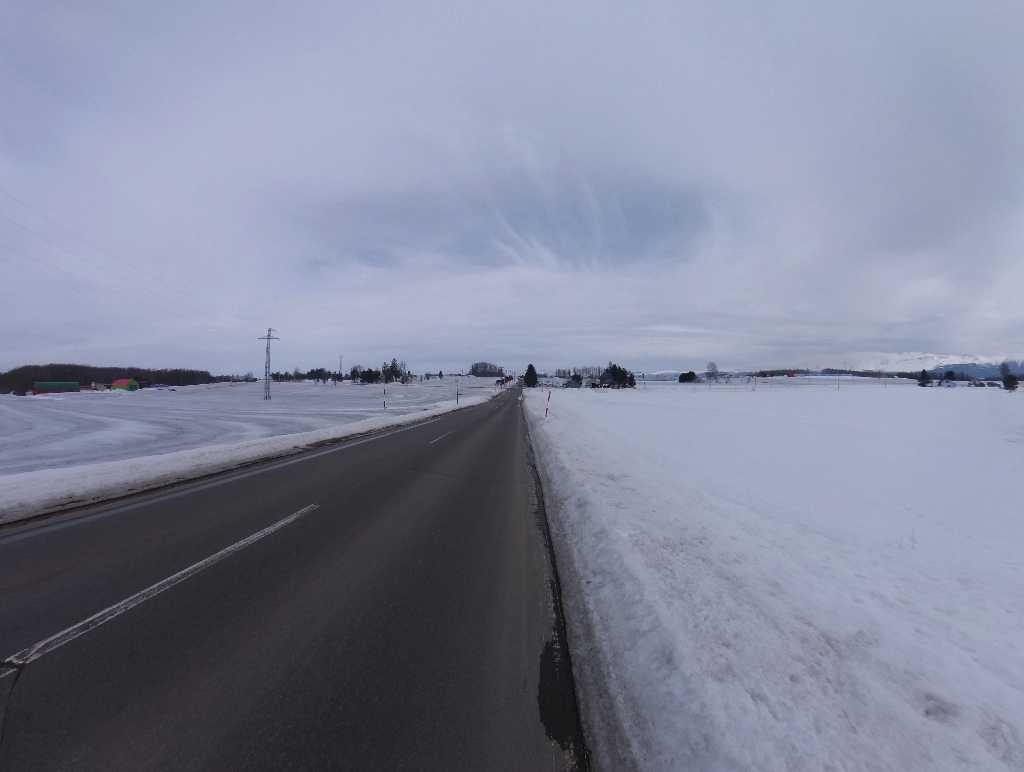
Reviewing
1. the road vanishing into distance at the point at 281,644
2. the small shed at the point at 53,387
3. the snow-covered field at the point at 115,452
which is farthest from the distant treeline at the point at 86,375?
the road vanishing into distance at the point at 281,644

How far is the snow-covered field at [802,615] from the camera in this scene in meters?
2.47

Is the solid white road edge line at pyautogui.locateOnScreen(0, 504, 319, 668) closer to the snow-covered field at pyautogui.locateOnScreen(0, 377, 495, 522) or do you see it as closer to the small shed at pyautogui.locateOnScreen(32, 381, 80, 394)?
the snow-covered field at pyautogui.locateOnScreen(0, 377, 495, 522)

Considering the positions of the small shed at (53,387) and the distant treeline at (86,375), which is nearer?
the small shed at (53,387)

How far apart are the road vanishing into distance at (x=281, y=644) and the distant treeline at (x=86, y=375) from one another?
146 m

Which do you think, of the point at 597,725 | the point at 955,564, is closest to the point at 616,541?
the point at 597,725

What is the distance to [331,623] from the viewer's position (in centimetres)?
362

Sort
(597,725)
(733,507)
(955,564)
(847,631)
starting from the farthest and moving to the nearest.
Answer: (733,507) → (955,564) → (847,631) → (597,725)

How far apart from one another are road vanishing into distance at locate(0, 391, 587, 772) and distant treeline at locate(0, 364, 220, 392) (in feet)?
479

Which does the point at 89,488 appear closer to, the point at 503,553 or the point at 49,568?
the point at 49,568

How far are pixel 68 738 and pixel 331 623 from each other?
1541 millimetres

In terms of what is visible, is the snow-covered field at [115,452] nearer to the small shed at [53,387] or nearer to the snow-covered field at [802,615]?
the snow-covered field at [802,615]

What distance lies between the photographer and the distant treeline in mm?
115000

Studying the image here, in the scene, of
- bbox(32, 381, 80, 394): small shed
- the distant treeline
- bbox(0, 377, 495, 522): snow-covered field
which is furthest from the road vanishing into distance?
the distant treeline

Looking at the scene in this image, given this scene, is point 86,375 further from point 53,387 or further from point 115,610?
point 115,610
